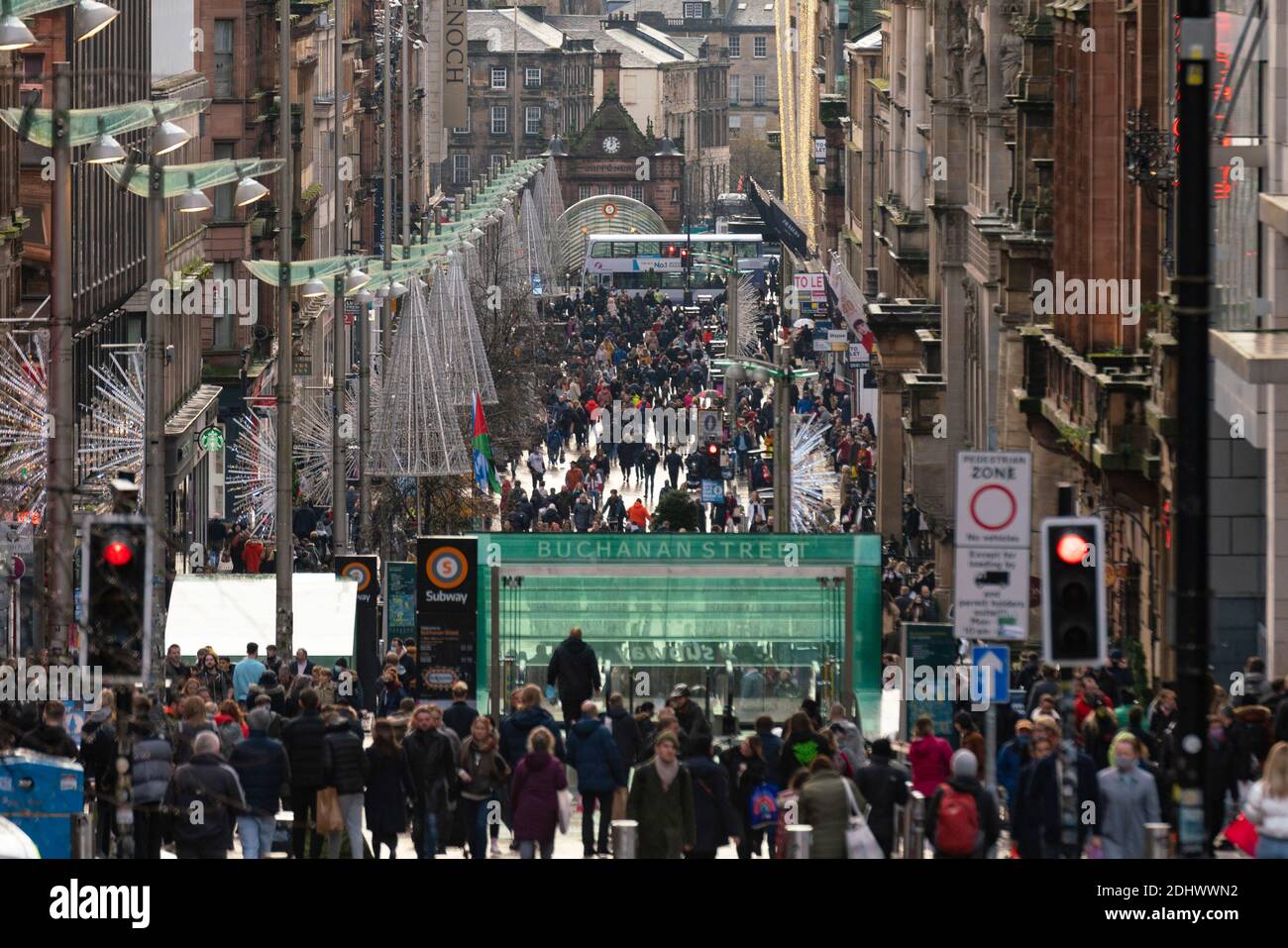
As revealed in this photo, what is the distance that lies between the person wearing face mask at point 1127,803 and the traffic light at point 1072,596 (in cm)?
203

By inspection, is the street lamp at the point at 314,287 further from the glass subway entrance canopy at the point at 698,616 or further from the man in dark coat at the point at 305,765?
the man in dark coat at the point at 305,765

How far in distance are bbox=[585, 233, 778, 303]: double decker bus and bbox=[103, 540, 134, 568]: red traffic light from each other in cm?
11749

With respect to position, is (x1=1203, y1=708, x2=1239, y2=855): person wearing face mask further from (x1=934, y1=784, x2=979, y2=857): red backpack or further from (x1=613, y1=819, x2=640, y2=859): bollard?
(x1=613, y1=819, x2=640, y2=859): bollard

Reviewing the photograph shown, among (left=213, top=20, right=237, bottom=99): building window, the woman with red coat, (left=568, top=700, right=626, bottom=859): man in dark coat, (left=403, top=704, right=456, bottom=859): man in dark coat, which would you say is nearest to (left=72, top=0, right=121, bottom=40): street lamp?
(left=403, top=704, right=456, bottom=859): man in dark coat

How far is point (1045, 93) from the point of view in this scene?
49.0 m

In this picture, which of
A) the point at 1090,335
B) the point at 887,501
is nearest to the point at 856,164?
the point at 887,501

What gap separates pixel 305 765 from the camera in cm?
2334

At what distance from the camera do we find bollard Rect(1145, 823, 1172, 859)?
20.2 m

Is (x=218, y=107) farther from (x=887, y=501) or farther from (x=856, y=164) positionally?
(x=856, y=164)

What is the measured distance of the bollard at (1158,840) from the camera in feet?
66.2

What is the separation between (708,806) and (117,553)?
4.60m

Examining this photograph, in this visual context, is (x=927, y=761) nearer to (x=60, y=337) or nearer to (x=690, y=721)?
(x=690, y=721)

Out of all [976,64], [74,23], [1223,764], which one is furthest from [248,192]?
[976,64]
